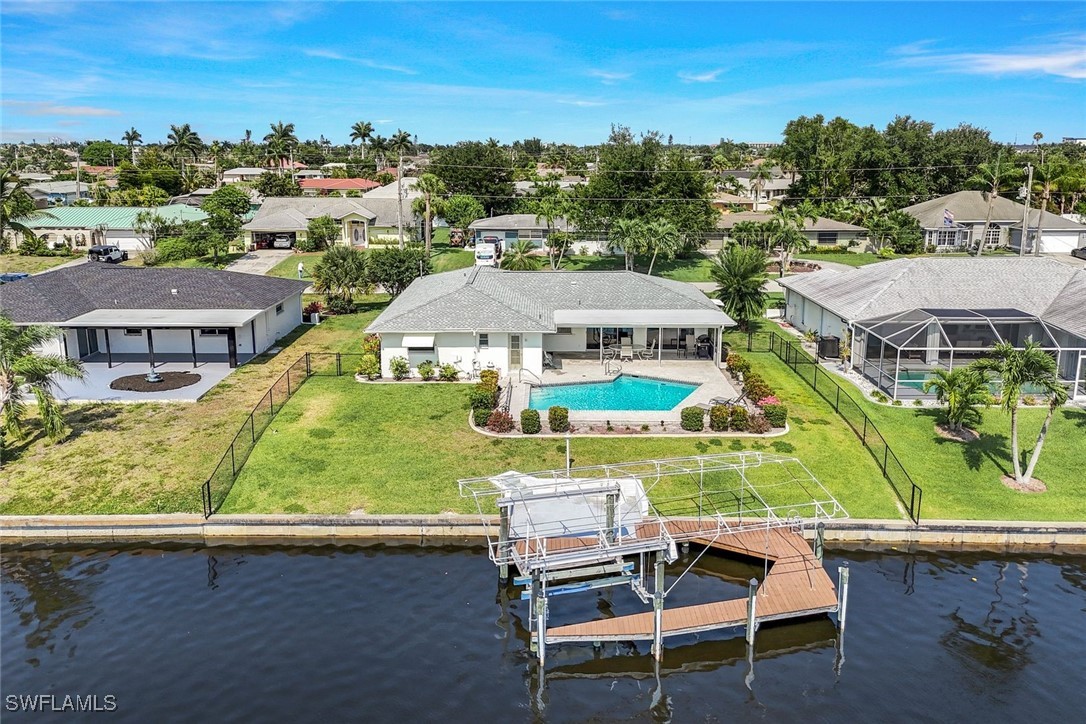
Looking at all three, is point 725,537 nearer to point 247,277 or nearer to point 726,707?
point 726,707

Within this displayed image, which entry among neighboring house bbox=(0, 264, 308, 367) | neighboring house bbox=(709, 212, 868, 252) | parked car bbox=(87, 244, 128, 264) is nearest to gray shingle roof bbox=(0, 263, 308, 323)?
neighboring house bbox=(0, 264, 308, 367)

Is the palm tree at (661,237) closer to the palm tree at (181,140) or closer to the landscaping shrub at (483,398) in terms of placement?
the landscaping shrub at (483,398)

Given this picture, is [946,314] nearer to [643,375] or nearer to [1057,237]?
[643,375]

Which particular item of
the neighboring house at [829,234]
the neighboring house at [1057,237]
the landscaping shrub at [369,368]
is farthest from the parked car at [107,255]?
the neighboring house at [1057,237]

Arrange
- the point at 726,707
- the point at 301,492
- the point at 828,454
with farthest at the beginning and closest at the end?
the point at 828,454 → the point at 301,492 → the point at 726,707

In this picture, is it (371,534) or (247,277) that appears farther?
(247,277)

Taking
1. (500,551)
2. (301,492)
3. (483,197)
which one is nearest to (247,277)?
(301,492)

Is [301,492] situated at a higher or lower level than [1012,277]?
lower

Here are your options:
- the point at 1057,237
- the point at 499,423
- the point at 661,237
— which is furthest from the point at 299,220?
the point at 1057,237
